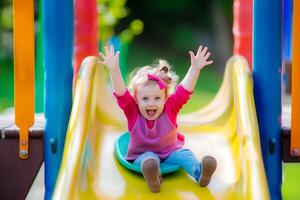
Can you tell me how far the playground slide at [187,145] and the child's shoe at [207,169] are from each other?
0.16 feet

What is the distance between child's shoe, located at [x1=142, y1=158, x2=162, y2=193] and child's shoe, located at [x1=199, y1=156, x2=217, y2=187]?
20cm

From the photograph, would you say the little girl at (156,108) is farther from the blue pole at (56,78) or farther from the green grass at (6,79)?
the green grass at (6,79)

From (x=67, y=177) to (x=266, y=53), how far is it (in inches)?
46.7

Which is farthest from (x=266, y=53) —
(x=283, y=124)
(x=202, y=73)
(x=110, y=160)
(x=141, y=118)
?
(x=202, y=73)

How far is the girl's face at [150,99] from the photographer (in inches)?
123

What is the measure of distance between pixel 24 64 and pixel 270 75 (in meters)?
1.23

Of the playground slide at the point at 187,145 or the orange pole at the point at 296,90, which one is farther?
the orange pole at the point at 296,90

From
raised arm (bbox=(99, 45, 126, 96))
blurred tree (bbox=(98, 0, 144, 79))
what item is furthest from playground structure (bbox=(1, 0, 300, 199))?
blurred tree (bbox=(98, 0, 144, 79))

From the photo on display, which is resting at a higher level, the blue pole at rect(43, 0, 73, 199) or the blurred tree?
the blurred tree

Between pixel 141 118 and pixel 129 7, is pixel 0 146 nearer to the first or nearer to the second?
pixel 141 118

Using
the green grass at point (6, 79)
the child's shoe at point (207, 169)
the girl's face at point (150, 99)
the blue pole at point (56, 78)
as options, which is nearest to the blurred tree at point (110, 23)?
the green grass at point (6, 79)

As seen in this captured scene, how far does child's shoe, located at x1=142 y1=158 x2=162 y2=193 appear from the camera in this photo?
2857mm

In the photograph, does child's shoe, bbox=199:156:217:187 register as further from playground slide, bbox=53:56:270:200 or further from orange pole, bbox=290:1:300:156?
orange pole, bbox=290:1:300:156

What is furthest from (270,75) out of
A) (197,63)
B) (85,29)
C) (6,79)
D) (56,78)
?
(6,79)
